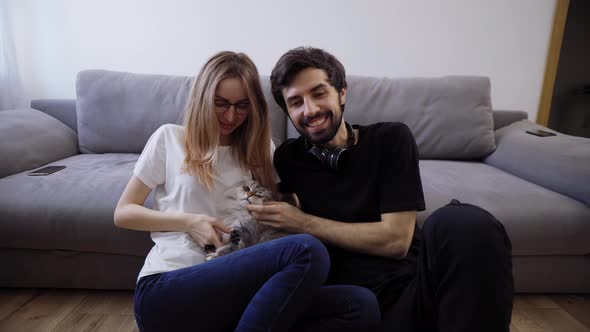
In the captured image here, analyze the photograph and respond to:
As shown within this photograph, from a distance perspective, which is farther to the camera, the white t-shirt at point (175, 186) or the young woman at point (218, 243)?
the white t-shirt at point (175, 186)

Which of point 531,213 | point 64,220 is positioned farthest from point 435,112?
point 64,220

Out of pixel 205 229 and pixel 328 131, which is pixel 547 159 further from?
pixel 205 229

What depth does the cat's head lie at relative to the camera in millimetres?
1030

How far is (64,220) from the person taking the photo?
1270mm

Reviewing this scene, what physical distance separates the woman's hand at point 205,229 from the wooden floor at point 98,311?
2.01 feet

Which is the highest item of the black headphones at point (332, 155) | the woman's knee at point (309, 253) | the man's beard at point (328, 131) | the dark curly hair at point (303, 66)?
the dark curly hair at point (303, 66)

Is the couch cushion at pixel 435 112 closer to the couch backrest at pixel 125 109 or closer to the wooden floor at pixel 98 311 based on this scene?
the couch backrest at pixel 125 109

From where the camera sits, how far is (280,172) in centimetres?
115

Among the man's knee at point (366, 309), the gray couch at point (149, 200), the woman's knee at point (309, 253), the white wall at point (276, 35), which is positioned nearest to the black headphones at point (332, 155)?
the woman's knee at point (309, 253)

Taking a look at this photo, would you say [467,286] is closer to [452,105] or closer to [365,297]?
[365,297]

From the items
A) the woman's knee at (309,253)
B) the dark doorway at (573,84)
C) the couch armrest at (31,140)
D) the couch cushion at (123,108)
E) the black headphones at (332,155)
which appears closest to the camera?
the woman's knee at (309,253)

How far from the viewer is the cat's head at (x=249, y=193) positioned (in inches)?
40.6

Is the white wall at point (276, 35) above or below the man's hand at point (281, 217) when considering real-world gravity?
above

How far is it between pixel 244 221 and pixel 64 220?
2.63 feet
